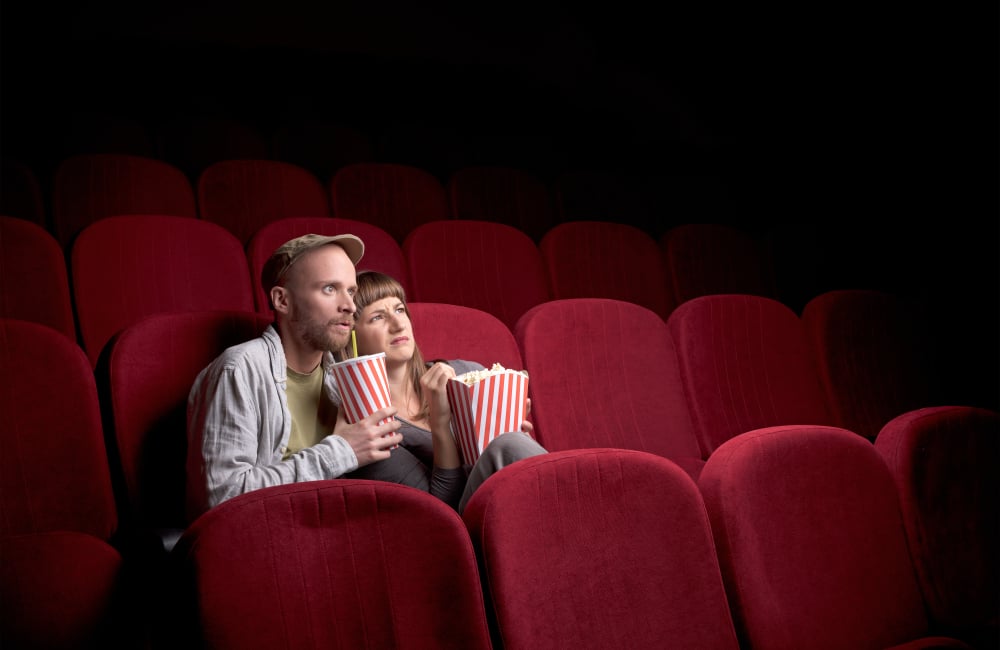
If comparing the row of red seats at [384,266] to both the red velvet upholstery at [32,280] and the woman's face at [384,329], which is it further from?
the woman's face at [384,329]

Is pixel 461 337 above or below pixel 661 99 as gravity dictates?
below

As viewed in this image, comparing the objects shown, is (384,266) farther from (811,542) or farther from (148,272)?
(811,542)

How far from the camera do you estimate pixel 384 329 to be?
492mm

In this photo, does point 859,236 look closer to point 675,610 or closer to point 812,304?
point 812,304

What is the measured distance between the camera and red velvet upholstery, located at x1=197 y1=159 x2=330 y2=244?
0.76 meters

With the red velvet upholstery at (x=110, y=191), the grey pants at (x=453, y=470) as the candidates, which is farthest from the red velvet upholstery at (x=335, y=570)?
the red velvet upholstery at (x=110, y=191)

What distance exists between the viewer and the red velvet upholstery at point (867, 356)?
2.21 ft

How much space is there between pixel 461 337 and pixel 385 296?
70mm

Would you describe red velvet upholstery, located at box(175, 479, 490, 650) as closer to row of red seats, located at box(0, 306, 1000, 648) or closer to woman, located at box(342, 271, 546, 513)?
row of red seats, located at box(0, 306, 1000, 648)

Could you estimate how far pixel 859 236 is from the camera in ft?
3.33

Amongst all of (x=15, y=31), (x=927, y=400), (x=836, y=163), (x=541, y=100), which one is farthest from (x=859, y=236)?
(x=15, y=31)

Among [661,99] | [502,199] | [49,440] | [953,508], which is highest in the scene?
[661,99]

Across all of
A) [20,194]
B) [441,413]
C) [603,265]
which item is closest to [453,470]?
[441,413]

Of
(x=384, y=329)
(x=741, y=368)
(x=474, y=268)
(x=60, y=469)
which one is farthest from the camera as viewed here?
(x=474, y=268)
